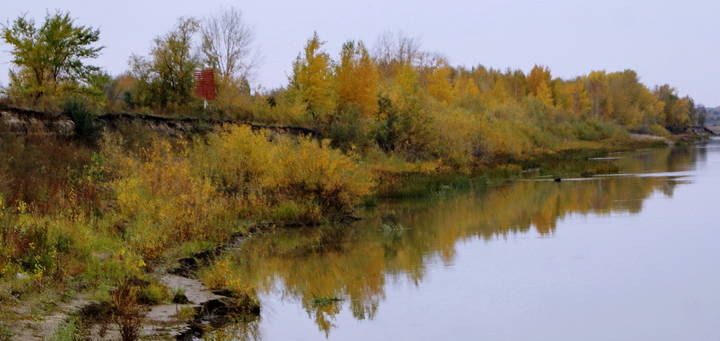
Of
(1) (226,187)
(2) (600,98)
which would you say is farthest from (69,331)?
(2) (600,98)

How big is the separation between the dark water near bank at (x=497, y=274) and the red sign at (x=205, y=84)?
13119 mm

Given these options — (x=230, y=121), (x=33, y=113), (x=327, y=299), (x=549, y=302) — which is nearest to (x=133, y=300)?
(x=327, y=299)

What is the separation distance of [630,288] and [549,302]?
1981 mm

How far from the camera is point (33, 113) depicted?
2333cm

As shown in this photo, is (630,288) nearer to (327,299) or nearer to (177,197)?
(327,299)

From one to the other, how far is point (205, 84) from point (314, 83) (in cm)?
659

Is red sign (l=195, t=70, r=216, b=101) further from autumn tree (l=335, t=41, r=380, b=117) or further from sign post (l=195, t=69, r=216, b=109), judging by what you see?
autumn tree (l=335, t=41, r=380, b=117)

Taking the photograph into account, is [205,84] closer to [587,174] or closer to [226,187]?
[226,187]

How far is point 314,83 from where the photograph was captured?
130 feet

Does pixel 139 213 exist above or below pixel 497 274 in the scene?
above

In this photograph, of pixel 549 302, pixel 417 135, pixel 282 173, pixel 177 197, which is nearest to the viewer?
pixel 549 302

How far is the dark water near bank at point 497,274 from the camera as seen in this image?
439 inches

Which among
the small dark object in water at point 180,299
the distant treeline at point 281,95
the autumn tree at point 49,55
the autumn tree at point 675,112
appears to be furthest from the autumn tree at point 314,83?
the autumn tree at point 675,112

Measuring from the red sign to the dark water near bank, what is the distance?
13.1m
